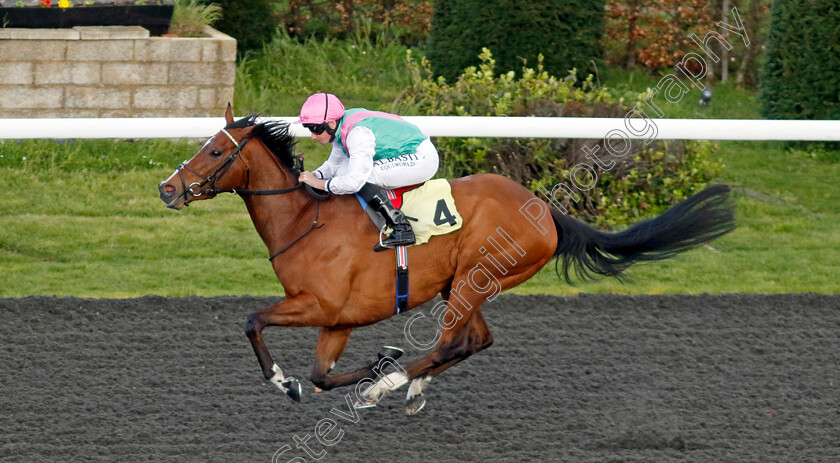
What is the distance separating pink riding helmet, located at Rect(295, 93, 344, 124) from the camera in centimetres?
373

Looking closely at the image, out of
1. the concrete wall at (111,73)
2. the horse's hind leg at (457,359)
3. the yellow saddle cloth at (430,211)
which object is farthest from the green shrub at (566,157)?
the yellow saddle cloth at (430,211)

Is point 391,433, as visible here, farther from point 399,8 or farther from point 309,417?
point 399,8

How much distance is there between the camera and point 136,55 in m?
7.89

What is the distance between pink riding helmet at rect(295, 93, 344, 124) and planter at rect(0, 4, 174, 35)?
496cm

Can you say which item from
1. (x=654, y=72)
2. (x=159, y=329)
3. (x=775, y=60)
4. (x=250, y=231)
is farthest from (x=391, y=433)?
(x=654, y=72)

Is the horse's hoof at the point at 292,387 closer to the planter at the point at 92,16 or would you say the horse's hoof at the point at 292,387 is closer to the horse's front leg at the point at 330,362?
the horse's front leg at the point at 330,362

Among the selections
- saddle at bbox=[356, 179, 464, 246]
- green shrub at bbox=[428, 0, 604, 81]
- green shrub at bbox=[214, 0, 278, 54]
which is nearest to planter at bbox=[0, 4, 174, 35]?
green shrub at bbox=[214, 0, 278, 54]

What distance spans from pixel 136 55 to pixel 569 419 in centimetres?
523

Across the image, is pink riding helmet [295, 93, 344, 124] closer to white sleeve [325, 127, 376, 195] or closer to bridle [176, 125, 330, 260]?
white sleeve [325, 127, 376, 195]

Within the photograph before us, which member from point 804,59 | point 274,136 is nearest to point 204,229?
point 274,136

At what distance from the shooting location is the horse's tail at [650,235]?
4.28 m

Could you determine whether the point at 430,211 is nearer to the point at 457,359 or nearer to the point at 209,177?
the point at 457,359

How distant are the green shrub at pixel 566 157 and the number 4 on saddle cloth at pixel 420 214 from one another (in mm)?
2966

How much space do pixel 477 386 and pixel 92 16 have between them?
530cm
